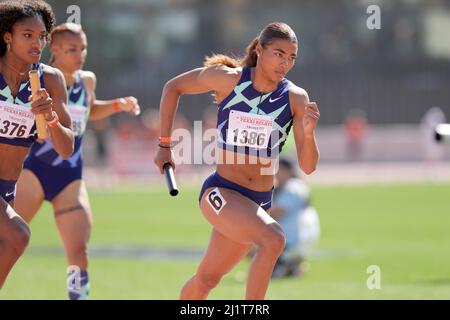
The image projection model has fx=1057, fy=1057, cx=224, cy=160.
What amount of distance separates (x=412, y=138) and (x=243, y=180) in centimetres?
3505

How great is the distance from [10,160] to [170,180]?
3.83ft

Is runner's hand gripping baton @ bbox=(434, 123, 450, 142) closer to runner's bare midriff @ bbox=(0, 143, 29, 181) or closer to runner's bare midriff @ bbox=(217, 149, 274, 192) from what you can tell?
runner's bare midriff @ bbox=(217, 149, 274, 192)

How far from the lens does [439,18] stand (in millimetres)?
47656

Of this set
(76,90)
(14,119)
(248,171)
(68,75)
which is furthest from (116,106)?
(14,119)

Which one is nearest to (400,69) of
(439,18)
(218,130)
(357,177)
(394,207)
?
(439,18)

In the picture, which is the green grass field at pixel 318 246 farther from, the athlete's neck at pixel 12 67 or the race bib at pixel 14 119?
the athlete's neck at pixel 12 67

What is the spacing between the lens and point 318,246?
1855 centimetres

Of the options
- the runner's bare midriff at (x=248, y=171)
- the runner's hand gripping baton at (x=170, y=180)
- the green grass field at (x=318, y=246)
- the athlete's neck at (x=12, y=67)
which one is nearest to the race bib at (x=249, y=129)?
the runner's bare midriff at (x=248, y=171)

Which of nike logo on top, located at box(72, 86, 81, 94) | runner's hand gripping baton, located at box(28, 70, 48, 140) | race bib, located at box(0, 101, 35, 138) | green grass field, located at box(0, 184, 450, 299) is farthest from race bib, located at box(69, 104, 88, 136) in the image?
green grass field, located at box(0, 184, 450, 299)

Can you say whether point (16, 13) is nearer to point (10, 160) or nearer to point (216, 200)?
point (10, 160)

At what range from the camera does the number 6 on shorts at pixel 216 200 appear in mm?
7801

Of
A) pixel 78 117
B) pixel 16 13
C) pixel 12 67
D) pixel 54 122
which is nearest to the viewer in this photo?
pixel 54 122
